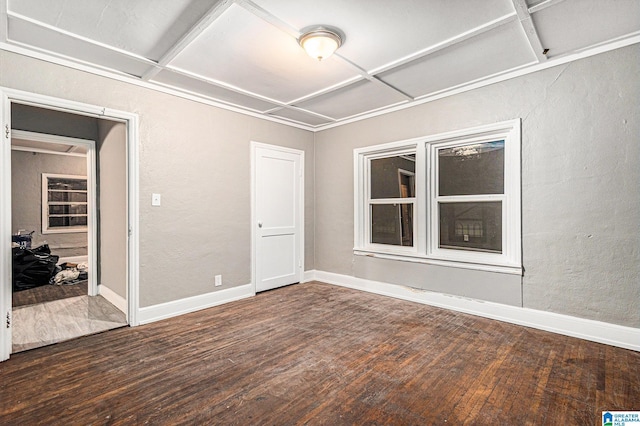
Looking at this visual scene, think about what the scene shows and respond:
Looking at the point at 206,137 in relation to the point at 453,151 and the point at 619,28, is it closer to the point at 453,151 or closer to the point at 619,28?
the point at 453,151

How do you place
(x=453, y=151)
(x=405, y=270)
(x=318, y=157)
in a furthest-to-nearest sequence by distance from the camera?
1. (x=318, y=157)
2. (x=405, y=270)
3. (x=453, y=151)

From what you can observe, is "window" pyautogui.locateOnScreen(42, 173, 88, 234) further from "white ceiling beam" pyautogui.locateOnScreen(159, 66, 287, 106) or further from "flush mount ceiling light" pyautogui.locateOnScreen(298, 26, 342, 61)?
"flush mount ceiling light" pyautogui.locateOnScreen(298, 26, 342, 61)

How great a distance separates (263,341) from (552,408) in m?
2.09

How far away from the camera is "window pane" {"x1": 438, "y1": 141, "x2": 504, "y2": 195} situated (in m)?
3.41

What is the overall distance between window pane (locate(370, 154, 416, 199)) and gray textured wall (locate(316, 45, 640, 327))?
72 centimetres

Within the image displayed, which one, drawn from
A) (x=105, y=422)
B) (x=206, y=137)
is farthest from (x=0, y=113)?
(x=105, y=422)

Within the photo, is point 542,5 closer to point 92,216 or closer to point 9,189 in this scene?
point 9,189

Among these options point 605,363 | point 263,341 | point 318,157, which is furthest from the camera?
point 318,157

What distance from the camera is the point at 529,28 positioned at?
2.34 meters

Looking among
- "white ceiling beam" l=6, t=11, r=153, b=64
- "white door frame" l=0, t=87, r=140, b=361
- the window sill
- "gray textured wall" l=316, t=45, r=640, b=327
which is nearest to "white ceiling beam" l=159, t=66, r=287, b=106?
"white ceiling beam" l=6, t=11, r=153, b=64

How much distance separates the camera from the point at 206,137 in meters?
3.81

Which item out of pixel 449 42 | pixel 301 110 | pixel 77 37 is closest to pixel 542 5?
pixel 449 42

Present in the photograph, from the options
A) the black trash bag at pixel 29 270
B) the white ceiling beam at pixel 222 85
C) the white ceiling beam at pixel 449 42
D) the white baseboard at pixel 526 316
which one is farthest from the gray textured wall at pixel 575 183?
the black trash bag at pixel 29 270

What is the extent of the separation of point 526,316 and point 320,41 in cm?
314
